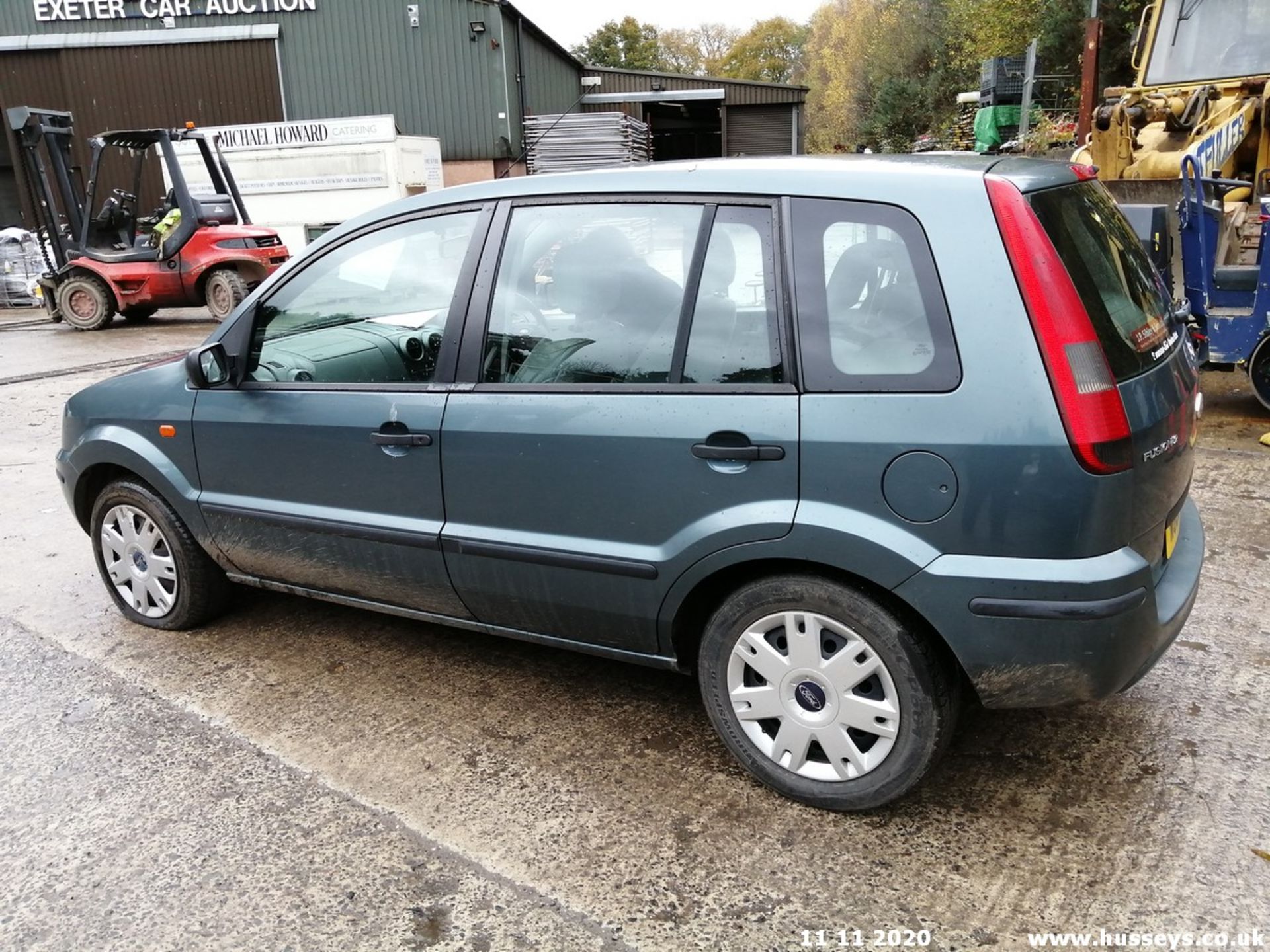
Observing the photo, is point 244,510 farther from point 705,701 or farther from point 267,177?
point 267,177

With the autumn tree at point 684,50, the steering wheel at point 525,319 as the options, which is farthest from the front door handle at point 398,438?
the autumn tree at point 684,50

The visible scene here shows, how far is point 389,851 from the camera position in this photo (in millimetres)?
2656

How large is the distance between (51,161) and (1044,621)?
15.3m

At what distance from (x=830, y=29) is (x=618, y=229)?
69538 millimetres

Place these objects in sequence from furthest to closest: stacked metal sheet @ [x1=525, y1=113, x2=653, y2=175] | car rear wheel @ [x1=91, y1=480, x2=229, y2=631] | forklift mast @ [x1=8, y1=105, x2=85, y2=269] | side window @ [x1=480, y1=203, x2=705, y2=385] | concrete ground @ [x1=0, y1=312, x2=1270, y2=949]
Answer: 1. stacked metal sheet @ [x1=525, y1=113, x2=653, y2=175]
2. forklift mast @ [x1=8, y1=105, x2=85, y2=269]
3. car rear wheel @ [x1=91, y1=480, x2=229, y2=631]
4. side window @ [x1=480, y1=203, x2=705, y2=385]
5. concrete ground @ [x1=0, y1=312, x2=1270, y2=949]

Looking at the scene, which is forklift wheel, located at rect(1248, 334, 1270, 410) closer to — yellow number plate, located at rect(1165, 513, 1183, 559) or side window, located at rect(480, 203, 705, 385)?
yellow number plate, located at rect(1165, 513, 1183, 559)

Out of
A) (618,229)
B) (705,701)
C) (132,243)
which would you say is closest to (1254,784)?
(705,701)

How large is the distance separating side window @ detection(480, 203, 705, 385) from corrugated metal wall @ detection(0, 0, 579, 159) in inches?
856

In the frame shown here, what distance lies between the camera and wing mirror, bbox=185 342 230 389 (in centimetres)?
352

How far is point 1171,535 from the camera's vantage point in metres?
2.73

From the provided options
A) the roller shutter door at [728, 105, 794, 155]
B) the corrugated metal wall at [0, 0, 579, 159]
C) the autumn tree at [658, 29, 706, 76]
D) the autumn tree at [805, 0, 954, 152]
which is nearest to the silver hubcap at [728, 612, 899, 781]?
the corrugated metal wall at [0, 0, 579, 159]

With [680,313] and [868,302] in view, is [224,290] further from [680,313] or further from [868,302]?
[868,302]

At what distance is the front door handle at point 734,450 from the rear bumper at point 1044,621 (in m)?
0.47

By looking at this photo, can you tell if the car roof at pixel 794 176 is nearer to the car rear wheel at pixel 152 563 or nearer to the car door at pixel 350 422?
the car door at pixel 350 422
